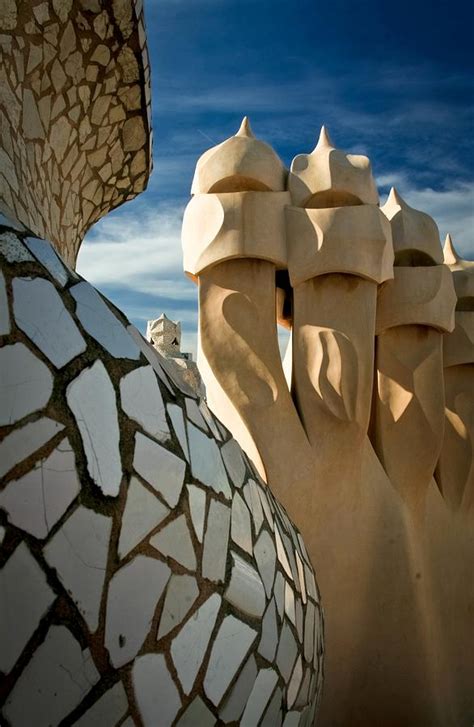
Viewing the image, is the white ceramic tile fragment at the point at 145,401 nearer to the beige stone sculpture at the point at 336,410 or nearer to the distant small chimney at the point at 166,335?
the beige stone sculpture at the point at 336,410

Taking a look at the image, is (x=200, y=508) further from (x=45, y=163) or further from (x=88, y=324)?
(x=45, y=163)

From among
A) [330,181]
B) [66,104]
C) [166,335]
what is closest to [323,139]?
[330,181]

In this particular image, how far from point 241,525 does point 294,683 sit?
0.43 metres

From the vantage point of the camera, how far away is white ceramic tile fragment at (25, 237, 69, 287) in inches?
47.2

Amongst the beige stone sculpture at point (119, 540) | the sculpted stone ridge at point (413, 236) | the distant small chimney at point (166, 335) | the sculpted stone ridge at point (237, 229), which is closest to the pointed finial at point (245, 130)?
the sculpted stone ridge at point (237, 229)

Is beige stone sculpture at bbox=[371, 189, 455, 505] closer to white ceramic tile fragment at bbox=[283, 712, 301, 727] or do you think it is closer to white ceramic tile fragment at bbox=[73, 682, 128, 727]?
white ceramic tile fragment at bbox=[283, 712, 301, 727]

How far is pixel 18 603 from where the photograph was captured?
3.25 feet

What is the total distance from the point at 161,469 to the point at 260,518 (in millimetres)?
426

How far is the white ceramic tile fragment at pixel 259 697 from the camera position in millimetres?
1331

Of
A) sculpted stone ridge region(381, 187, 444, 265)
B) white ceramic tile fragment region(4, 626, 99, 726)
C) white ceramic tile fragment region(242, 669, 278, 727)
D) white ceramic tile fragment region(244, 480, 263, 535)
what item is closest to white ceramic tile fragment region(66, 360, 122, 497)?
white ceramic tile fragment region(4, 626, 99, 726)

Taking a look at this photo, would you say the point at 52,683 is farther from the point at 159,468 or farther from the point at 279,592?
the point at 279,592

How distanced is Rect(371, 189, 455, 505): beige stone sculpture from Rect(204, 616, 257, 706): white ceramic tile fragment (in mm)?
3290

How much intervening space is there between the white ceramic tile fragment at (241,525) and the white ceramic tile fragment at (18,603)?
0.45 meters

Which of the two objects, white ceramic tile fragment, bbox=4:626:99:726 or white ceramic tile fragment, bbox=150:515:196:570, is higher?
white ceramic tile fragment, bbox=150:515:196:570
